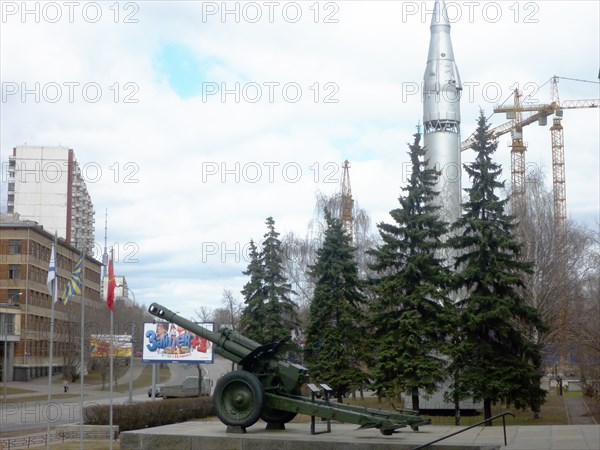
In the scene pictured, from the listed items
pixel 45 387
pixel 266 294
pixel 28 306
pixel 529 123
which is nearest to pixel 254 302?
pixel 266 294

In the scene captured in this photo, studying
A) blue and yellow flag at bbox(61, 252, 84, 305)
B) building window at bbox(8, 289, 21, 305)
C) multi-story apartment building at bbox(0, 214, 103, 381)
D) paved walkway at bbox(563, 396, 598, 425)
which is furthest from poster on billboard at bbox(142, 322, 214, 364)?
building window at bbox(8, 289, 21, 305)

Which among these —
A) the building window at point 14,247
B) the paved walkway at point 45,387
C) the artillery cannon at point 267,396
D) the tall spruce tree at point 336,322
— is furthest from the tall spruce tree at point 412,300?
the building window at point 14,247

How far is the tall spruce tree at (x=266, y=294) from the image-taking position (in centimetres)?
4272

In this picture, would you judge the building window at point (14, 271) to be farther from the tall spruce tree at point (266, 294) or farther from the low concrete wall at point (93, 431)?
the low concrete wall at point (93, 431)

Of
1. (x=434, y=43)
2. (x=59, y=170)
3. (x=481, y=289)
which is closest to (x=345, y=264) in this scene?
(x=481, y=289)

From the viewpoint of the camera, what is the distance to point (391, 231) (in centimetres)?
3161

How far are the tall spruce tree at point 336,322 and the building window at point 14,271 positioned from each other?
38812mm

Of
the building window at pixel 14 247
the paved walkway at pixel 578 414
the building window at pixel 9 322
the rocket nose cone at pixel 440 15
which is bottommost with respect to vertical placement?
the paved walkway at pixel 578 414

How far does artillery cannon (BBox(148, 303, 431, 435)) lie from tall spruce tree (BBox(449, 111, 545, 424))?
9637mm

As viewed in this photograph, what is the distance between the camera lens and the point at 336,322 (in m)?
37.4

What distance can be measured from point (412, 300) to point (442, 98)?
26804mm

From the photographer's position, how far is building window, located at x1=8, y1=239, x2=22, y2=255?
223 feet

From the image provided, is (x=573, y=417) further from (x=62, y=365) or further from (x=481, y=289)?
(x=62, y=365)

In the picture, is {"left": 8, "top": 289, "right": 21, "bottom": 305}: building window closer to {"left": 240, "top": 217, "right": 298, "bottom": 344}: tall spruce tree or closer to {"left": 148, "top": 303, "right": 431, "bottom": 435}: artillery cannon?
{"left": 240, "top": 217, "right": 298, "bottom": 344}: tall spruce tree
